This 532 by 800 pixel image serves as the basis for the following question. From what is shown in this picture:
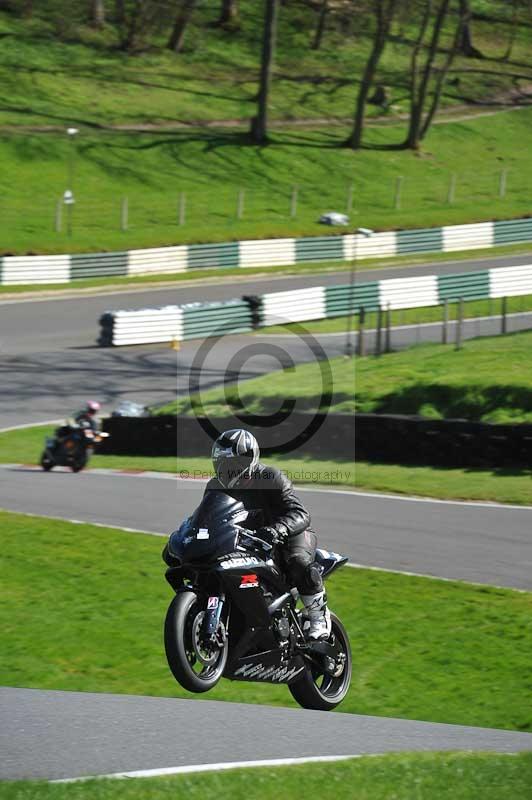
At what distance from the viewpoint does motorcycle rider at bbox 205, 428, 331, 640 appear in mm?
7652

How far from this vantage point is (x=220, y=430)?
2172 cm

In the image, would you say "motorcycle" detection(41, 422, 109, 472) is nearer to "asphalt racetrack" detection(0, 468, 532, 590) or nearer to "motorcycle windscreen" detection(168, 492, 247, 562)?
"asphalt racetrack" detection(0, 468, 532, 590)

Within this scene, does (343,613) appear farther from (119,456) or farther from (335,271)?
(335,271)

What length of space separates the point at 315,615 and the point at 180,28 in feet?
196

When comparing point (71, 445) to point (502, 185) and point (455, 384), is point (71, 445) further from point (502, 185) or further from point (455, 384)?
point (502, 185)

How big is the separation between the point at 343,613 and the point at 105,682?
2.80 metres

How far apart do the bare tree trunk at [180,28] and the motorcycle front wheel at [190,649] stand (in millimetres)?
60165

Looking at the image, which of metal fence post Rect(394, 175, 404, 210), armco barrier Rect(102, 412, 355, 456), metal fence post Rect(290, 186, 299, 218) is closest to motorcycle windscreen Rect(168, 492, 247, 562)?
armco barrier Rect(102, 412, 355, 456)

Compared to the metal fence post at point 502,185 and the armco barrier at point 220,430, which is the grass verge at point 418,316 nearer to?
the armco barrier at point 220,430

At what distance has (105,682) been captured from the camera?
34.1 feet

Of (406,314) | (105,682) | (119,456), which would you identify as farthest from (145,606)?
(406,314)

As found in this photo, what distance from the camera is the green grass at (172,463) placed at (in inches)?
769

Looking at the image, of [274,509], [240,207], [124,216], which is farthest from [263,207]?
[274,509]

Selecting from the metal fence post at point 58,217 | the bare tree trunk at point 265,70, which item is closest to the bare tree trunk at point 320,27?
the bare tree trunk at point 265,70
